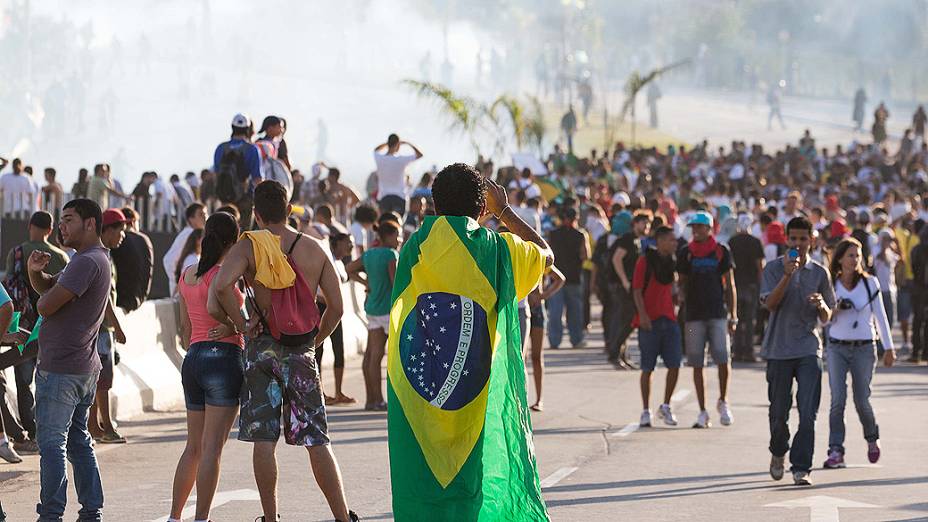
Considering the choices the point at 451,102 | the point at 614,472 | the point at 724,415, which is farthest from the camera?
the point at 451,102

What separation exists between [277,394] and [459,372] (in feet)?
Result: 5.22

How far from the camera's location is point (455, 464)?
7414 millimetres

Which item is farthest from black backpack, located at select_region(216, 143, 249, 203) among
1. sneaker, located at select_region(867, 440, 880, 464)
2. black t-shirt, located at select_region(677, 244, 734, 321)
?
sneaker, located at select_region(867, 440, 880, 464)

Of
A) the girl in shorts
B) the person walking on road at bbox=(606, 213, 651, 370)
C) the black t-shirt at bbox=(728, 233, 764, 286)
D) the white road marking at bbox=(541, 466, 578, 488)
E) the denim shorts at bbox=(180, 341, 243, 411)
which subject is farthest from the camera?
the black t-shirt at bbox=(728, 233, 764, 286)

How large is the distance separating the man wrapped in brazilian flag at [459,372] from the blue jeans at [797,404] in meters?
4.45

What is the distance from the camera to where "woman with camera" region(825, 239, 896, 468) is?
12.6 metres

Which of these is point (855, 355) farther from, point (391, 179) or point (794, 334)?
point (391, 179)

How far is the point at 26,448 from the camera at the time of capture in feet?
41.5

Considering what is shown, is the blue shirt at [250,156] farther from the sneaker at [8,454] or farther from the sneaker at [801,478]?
the sneaker at [801,478]

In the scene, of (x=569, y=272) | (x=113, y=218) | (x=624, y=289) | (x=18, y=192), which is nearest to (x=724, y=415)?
(x=624, y=289)

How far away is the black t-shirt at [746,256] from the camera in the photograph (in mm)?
20969

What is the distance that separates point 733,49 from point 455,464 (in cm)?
14153

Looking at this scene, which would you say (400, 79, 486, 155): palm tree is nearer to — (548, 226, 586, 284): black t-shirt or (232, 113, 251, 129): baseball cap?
(548, 226, 586, 284): black t-shirt

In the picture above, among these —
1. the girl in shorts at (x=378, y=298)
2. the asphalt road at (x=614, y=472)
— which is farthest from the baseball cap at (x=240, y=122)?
the asphalt road at (x=614, y=472)
